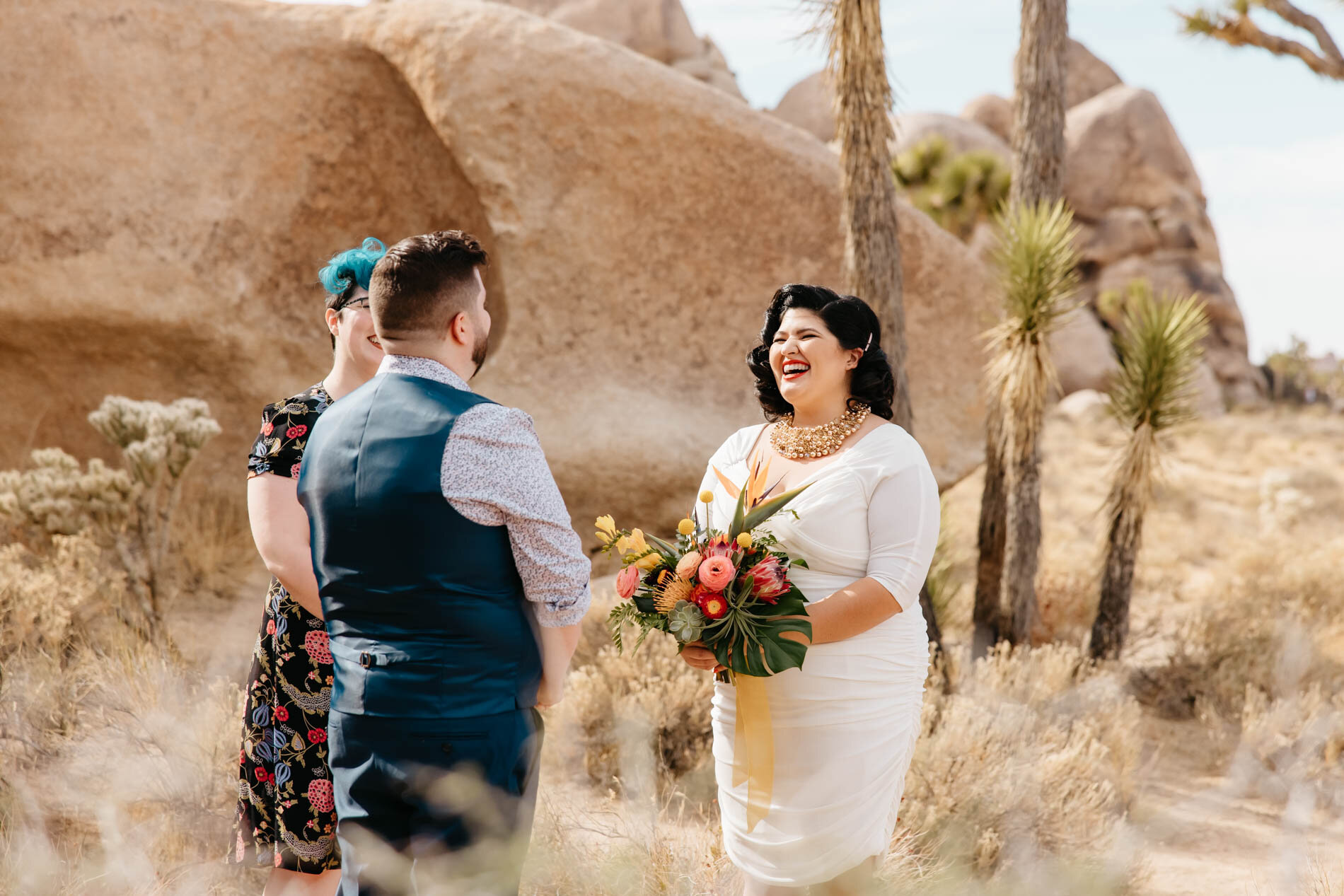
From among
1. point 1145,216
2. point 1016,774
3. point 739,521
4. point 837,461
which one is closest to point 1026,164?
point 1016,774

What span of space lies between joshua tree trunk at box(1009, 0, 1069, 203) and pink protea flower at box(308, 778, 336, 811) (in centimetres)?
515

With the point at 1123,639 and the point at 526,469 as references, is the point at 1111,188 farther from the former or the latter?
the point at 526,469

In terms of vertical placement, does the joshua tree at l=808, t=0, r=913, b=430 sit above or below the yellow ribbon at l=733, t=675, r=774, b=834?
above

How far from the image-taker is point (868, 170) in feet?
16.8

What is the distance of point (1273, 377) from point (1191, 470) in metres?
11.4

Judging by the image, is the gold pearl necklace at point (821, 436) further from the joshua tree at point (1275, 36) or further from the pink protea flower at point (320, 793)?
the joshua tree at point (1275, 36)

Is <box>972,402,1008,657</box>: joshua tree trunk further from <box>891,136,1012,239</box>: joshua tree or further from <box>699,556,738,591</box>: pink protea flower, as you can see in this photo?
<box>891,136,1012,239</box>: joshua tree

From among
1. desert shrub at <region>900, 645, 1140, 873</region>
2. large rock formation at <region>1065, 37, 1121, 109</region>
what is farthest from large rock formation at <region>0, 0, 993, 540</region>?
large rock formation at <region>1065, 37, 1121, 109</region>

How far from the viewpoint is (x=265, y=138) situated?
6199 millimetres

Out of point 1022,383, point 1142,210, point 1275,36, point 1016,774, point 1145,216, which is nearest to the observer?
point 1016,774

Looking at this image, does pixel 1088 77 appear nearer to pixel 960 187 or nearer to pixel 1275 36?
pixel 960 187

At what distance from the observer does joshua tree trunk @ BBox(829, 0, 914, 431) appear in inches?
198

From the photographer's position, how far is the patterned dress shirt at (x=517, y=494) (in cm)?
174

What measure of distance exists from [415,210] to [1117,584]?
5.30 metres
